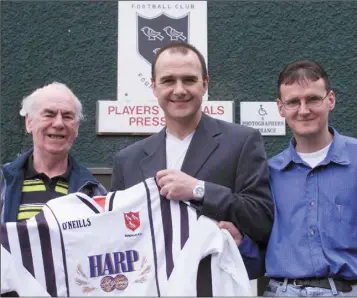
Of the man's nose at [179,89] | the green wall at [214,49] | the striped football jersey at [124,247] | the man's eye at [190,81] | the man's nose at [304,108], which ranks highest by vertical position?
the green wall at [214,49]

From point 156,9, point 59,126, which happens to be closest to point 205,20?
point 156,9

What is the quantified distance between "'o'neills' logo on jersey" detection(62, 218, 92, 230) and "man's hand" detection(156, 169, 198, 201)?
35cm

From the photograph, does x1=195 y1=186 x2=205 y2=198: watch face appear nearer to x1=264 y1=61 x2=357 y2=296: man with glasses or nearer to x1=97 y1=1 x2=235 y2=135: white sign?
x1=264 y1=61 x2=357 y2=296: man with glasses

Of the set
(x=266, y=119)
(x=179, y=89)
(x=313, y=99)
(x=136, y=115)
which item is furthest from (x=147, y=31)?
(x=313, y=99)

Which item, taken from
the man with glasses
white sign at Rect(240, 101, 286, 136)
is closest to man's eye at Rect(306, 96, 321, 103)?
the man with glasses

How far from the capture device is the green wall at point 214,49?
4578 mm

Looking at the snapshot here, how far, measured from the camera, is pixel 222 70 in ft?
15.0

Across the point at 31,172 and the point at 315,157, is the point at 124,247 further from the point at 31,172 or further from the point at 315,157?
the point at 315,157

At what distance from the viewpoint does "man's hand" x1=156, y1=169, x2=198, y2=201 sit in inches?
99.7

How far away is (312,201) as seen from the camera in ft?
8.71

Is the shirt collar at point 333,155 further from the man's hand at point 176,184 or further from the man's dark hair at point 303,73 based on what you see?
the man's hand at point 176,184

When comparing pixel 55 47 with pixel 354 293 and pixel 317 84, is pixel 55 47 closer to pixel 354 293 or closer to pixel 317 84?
pixel 317 84

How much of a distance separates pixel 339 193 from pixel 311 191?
119 millimetres

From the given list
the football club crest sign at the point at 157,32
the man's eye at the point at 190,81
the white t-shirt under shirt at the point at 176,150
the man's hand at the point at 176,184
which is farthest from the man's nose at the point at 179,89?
the football club crest sign at the point at 157,32
